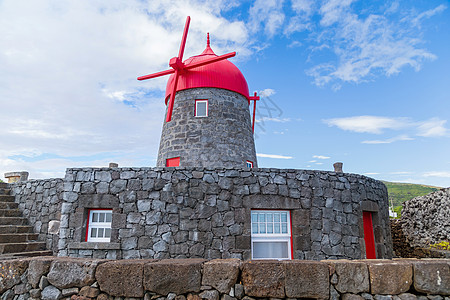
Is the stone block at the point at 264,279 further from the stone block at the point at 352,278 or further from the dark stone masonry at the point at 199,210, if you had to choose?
the dark stone masonry at the point at 199,210

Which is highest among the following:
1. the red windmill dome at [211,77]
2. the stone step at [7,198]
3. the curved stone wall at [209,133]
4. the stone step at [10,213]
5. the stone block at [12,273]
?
the red windmill dome at [211,77]

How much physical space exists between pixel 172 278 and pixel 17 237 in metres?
8.04

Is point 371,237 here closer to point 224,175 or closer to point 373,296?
point 224,175

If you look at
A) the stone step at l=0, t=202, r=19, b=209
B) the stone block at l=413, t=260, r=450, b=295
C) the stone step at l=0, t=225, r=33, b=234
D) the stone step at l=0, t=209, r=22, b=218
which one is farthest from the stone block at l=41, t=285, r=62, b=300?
the stone step at l=0, t=202, r=19, b=209

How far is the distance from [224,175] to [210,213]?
37.9 inches

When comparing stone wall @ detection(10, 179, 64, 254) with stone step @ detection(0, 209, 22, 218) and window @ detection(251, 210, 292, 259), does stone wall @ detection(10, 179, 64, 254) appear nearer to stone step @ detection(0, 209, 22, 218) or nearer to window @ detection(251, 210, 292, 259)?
stone step @ detection(0, 209, 22, 218)

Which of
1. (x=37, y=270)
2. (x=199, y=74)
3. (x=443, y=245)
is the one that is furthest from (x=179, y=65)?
(x=443, y=245)

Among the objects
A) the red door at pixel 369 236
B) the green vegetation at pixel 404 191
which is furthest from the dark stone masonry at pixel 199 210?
the green vegetation at pixel 404 191

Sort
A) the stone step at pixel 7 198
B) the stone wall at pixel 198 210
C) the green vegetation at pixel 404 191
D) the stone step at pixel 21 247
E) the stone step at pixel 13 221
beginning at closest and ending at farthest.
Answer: the stone wall at pixel 198 210 → the stone step at pixel 21 247 → the stone step at pixel 13 221 → the stone step at pixel 7 198 → the green vegetation at pixel 404 191

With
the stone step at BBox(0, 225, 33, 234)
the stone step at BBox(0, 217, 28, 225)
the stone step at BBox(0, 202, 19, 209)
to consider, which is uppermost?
the stone step at BBox(0, 202, 19, 209)

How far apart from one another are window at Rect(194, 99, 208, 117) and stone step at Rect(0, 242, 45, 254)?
646 cm

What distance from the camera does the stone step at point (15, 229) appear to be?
30.0 feet

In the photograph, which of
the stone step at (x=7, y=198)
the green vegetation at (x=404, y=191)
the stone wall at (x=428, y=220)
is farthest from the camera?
the green vegetation at (x=404, y=191)

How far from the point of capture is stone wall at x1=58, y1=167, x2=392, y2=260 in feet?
22.8
